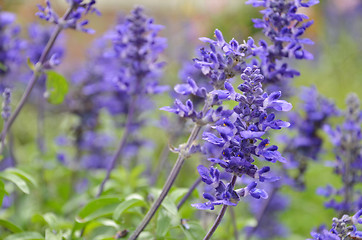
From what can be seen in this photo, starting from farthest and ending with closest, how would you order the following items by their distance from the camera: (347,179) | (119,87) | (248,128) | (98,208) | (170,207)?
(119,87), (347,179), (98,208), (170,207), (248,128)

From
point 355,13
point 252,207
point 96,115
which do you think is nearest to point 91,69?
point 96,115

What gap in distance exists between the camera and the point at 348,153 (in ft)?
10.1

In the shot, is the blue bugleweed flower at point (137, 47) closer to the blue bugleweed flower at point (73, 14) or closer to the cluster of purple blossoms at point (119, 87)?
the cluster of purple blossoms at point (119, 87)

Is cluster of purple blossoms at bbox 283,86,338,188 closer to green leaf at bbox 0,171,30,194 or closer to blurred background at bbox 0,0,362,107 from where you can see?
green leaf at bbox 0,171,30,194

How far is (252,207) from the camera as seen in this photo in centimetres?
463

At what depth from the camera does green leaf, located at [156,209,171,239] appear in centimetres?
243

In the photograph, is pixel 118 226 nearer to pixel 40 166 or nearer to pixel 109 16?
pixel 40 166

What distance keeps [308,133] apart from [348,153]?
1.98ft

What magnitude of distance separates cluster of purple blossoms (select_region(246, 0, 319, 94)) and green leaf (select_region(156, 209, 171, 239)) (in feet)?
3.27

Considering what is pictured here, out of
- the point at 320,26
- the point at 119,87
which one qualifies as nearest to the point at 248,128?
the point at 119,87

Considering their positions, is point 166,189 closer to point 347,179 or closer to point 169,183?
point 169,183

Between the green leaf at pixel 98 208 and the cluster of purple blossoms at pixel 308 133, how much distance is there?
1594mm

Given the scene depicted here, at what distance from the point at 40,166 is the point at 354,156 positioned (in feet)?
8.66

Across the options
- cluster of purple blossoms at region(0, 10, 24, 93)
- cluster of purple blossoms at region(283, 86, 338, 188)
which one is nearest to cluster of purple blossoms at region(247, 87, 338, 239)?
cluster of purple blossoms at region(283, 86, 338, 188)
